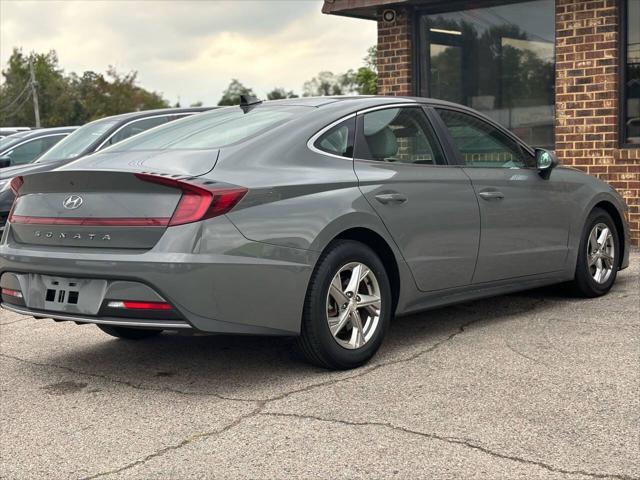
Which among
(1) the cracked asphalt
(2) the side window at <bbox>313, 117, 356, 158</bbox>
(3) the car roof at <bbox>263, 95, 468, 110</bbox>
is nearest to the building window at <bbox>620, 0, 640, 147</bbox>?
(1) the cracked asphalt

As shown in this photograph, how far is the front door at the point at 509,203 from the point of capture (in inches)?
242

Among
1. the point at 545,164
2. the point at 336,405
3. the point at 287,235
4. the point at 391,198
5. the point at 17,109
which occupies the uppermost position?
the point at 17,109

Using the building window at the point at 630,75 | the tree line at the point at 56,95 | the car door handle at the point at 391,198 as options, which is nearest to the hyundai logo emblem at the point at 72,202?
the car door handle at the point at 391,198

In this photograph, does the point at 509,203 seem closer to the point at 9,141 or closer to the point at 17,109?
the point at 9,141

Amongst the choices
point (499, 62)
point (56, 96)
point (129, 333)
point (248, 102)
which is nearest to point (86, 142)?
point (499, 62)

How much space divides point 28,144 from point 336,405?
10382 mm

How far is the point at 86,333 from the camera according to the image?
255 inches

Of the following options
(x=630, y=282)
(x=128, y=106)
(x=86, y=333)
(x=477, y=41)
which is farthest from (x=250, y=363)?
(x=128, y=106)

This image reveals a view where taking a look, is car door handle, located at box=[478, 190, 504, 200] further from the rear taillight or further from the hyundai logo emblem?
the hyundai logo emblem

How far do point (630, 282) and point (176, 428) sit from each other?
16.5 ft

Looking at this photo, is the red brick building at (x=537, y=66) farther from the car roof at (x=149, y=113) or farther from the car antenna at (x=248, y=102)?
the car antenna at (x=248, y=102)

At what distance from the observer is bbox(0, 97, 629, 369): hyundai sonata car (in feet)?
15.1

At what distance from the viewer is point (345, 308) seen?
512 centimetres

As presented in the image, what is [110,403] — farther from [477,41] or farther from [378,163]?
[477,41]
